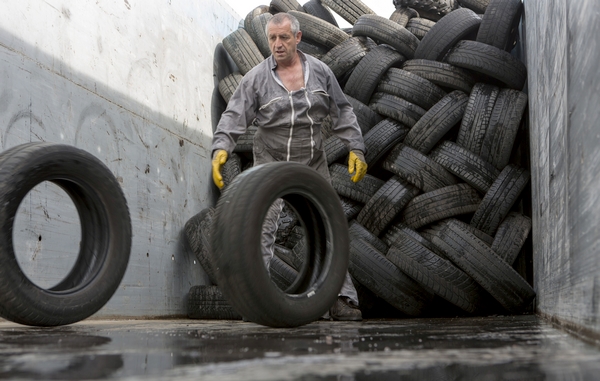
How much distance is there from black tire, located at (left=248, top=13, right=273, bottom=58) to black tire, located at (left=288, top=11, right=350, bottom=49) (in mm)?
203

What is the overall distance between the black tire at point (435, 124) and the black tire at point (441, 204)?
22cm

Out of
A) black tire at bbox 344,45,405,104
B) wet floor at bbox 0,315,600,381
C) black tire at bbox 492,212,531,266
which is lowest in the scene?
wet floor at bbox 0,315,600,381

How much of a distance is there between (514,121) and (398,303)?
0.92m

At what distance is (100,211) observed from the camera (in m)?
1.67

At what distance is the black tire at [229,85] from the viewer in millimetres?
3161

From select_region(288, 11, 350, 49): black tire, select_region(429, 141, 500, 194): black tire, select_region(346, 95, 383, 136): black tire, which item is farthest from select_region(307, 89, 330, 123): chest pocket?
select_region(288, 11, 350, 49): black tire

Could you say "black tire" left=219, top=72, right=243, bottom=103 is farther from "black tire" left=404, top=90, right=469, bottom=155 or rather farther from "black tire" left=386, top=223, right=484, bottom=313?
"black tire" left=386, top=223, right=484, bottom=313

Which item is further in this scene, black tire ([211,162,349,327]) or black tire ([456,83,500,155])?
black tire ([456,83,500,155])

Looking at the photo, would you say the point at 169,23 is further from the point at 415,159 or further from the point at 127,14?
the point at 415,159

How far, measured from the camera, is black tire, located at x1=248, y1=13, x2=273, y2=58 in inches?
127

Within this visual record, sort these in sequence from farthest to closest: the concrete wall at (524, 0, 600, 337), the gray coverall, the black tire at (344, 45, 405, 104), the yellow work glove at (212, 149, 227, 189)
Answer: the black tire at (344, 45, 405, 104), the gray coverall, the yellow work glove at (212, 149, 227, 189), the concrete wall at (524, 0, 600, 337)

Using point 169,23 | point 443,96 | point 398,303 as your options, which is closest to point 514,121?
point 443,96

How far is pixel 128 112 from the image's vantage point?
2.45 m

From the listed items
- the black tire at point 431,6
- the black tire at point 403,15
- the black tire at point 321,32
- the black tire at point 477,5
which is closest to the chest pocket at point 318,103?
the black tire at point 321,32
